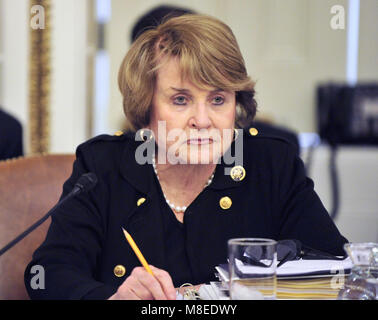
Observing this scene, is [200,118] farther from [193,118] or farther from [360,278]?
[360,278]

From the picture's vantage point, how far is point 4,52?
3039 mm

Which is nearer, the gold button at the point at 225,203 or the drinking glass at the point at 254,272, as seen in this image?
the drinking glass at the point at 254,272

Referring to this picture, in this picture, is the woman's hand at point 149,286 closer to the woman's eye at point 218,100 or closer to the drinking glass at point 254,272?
the drinking glass at point 254,272

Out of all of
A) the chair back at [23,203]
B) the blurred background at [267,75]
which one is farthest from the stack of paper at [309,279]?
the blurred background at [267,75]

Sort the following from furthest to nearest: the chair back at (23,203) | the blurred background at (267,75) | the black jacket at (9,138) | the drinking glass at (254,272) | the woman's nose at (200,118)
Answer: the blurred background at (267,75) < the black jacket at (9,138) < the chair back at (23,203) < the woman's nose at (200,118) < the drinking glass at (254,272)

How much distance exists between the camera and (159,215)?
1.29m

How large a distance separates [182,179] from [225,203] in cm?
11

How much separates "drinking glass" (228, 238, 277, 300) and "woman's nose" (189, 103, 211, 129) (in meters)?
0.40

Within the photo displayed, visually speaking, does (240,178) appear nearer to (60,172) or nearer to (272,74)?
(60,172)

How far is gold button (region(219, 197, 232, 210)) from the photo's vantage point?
1.32 m

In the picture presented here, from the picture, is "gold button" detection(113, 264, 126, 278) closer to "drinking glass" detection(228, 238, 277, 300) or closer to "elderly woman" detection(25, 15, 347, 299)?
"elderly woman" detection(25, 15, 347, 299)

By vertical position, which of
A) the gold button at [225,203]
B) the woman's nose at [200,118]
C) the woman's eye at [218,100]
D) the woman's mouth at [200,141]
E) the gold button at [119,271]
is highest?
the woman's eye at [218,100]

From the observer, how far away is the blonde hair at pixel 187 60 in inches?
48.4

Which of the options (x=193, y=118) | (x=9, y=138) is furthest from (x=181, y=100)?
(x=9, y=138)
